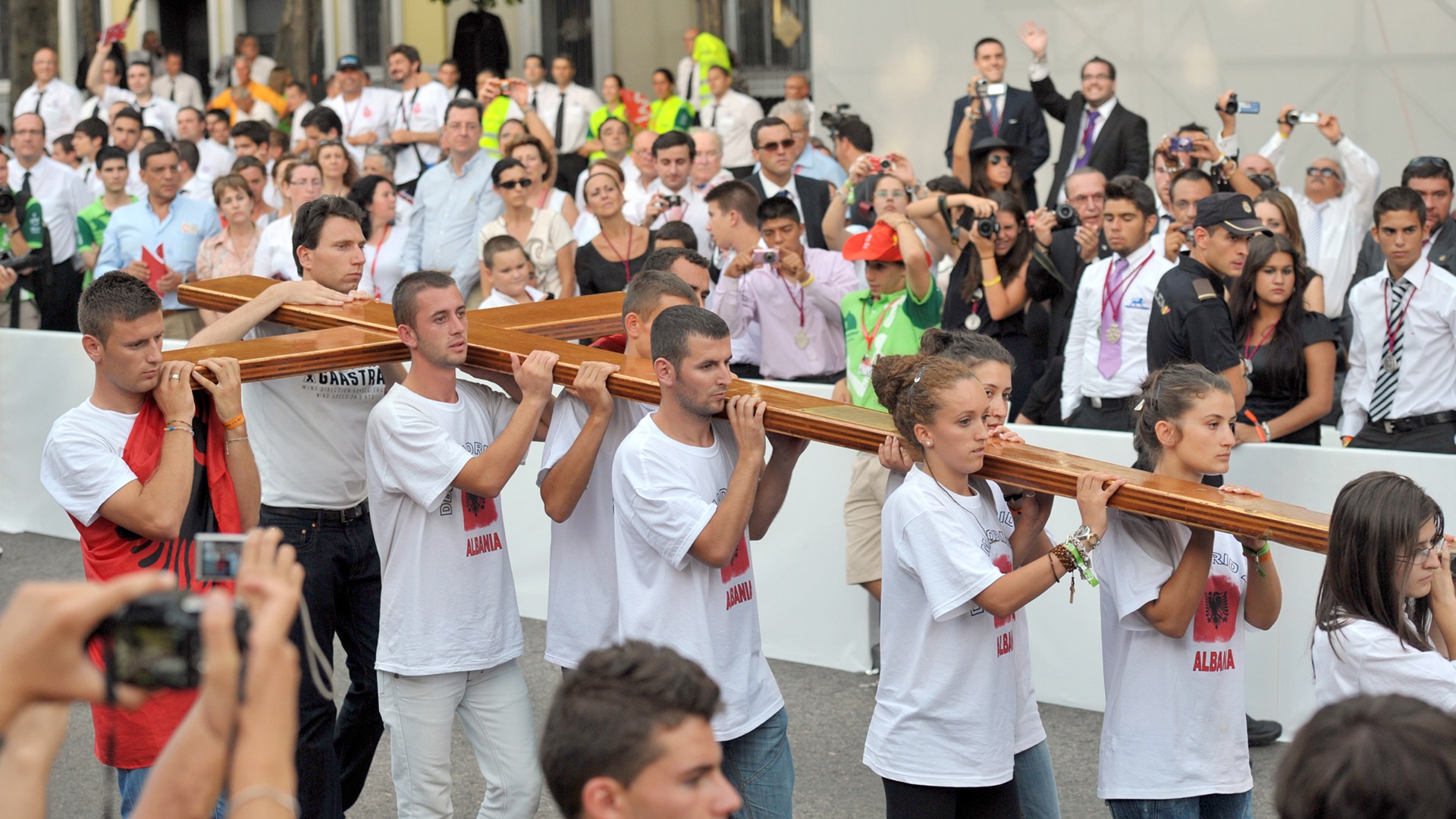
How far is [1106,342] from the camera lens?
685 cm

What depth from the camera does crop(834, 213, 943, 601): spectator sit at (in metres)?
6.36

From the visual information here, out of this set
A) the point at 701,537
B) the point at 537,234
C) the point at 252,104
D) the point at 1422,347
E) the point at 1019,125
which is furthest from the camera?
the point at 252,104

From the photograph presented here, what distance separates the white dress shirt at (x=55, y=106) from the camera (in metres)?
16.4

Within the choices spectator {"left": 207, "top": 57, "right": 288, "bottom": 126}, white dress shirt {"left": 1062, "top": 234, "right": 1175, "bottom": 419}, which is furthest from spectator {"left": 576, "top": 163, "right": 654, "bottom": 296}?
spectator {"left": 207, "top": 57, "right": 288, "bottom": 126}

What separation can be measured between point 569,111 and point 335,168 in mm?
3883

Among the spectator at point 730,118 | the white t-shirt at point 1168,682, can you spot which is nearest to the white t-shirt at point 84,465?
the white t-shirt at point 1168,682

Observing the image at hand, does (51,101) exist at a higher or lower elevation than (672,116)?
higher

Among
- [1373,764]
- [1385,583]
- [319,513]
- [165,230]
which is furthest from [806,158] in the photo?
[1373,764]

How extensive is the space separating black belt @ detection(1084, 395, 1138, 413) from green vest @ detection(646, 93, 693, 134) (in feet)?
23.5

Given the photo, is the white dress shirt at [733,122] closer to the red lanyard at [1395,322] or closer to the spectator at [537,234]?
the spectator at [537,234]

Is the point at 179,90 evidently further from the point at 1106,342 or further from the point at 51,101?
the point at 1106,342

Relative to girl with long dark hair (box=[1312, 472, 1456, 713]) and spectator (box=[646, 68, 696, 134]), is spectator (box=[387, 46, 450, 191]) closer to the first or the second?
spectator (box=[646, 68, 696, 134])

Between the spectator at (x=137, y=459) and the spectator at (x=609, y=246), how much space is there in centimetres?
435

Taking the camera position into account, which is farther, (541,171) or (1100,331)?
(541,171)
